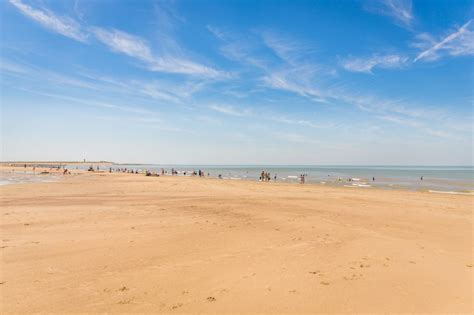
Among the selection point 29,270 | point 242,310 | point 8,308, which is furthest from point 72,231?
point 242,310

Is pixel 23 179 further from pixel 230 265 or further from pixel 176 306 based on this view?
pixel 176 306

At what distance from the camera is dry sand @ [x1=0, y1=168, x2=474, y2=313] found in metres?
5.53

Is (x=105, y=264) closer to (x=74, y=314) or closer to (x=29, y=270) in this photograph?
(x=29, y=270)

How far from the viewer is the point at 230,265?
7.49 metres

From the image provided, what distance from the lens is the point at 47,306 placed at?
5203 millimetres

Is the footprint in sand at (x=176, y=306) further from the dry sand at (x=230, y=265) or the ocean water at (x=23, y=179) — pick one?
the ocean water at (x=23, y=179)

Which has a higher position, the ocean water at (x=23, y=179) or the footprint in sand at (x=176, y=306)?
the footprint in sand at (x=176, y=306)

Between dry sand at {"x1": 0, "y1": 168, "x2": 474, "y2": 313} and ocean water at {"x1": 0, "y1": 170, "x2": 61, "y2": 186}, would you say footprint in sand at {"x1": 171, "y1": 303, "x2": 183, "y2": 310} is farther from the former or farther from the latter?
ocean water at {"x1": 0, "y1": 170, "x2": 61, "y2": 186}

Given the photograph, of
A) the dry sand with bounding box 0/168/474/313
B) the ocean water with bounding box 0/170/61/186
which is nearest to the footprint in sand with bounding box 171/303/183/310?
the dry sand with bounding box 0/168/474/313

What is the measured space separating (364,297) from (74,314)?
5.31 m

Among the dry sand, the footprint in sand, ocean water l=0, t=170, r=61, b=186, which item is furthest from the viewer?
ocean water l=0, t=170, r=61, b=186

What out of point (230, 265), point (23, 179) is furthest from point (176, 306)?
point (23, 179)

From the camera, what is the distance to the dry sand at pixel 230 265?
553cm

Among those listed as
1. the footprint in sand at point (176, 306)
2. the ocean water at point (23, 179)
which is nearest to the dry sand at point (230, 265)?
the footprint in sand at point (176, 306)
